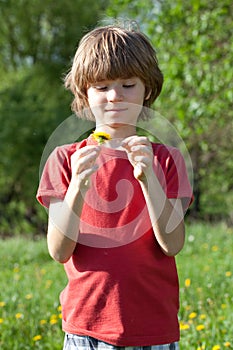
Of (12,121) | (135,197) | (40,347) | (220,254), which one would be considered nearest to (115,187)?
(135,197)

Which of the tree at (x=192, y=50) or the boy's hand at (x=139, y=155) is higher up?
the boy's hand at (x=139, y=155)

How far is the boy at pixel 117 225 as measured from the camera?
155 cm

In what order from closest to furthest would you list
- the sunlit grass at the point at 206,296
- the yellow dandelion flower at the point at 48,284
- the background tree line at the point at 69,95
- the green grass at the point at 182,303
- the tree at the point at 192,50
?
1. the sunlit grass at the point at 206,296
2. the green grass at the point at 182,303
3. the yellow dandelion flower at the point at 48,284
4. the tree at the point at 192,50
5. the background tree line at the point at 69,95

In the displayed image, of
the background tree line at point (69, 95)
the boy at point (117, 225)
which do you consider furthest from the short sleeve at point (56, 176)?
the background tree line at point (69, 95)

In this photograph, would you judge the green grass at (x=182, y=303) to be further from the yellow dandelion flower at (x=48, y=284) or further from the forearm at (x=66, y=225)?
the forearm at (x=66, y=225)

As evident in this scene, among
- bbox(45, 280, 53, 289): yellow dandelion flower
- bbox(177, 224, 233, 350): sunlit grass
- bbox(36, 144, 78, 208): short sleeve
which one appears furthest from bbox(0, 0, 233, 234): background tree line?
bbox(36, 144, 78, 208): short sleeve

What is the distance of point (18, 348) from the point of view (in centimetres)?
303

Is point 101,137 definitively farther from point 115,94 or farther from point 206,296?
point 206,296

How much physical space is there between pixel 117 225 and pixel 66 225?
128 mm


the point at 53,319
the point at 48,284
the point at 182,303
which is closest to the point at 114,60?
the point at 53,319

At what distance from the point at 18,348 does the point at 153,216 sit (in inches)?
69.6

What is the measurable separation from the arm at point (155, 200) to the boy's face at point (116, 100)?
10 centimetres

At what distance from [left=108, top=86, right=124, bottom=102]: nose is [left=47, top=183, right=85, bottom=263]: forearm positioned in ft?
0.76

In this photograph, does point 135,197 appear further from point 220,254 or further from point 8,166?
point 8,166
